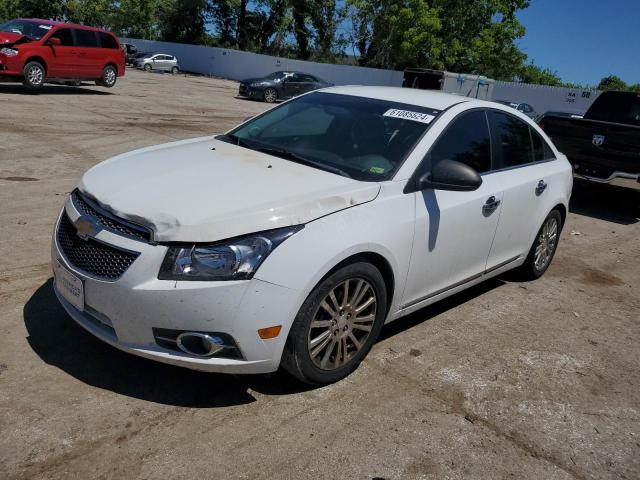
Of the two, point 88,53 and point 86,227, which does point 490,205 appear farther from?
point 88,53

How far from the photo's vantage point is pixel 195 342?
10.00 ft

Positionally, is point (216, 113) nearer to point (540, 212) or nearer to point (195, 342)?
point (540, 212)

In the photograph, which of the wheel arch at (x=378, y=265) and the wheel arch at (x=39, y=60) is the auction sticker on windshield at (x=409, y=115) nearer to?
the wheel arch at (x=378, y=265)

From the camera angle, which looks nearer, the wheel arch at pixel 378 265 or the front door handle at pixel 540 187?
the wheel arch at pixel 378 265

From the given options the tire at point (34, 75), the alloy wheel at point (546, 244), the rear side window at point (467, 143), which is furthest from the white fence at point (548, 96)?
the rear side window at point (467, 143)

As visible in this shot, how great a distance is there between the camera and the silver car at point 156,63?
43.7 meters

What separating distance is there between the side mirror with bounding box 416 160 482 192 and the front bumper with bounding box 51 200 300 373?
1.27 metres

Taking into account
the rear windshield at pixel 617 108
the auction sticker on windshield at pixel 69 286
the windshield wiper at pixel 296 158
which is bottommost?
the auction sticker on windshield at pixel 69 286

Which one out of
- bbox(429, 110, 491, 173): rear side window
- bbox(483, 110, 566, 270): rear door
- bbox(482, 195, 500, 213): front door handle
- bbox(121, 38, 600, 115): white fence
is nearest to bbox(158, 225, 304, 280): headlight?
bbox(429, 110, 491, 173): rear side window

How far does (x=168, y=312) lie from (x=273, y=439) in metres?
0.82

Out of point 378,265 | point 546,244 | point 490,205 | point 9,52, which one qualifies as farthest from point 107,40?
point 378,265

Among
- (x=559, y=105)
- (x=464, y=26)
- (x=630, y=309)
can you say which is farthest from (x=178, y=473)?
(x=464, y=26)

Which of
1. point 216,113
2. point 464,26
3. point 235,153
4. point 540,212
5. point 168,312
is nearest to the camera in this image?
point 168,312

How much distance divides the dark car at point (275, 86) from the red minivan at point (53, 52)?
324 inches
